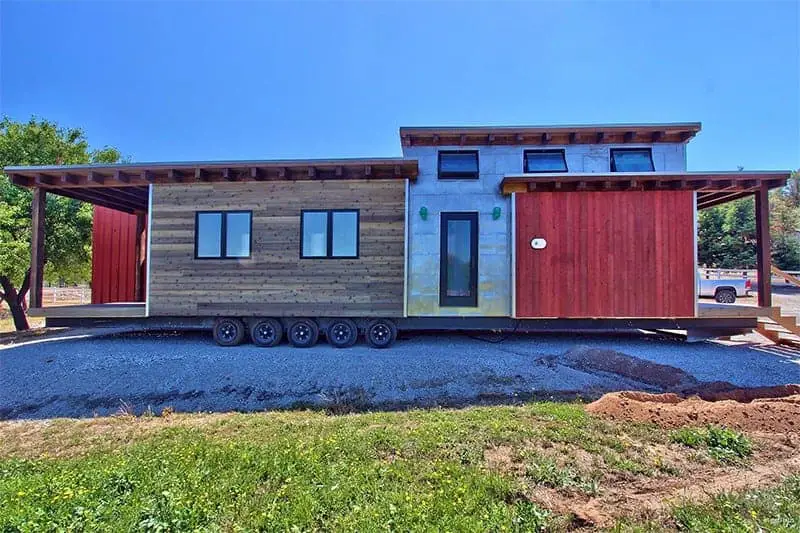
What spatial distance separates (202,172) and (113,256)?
16.9 feet

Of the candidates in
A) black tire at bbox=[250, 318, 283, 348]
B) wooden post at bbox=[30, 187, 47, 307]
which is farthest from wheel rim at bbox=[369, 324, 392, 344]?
wooden post at bbox=[30, 187, 47, 307]

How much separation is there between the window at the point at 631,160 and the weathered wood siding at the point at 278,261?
5.14 m

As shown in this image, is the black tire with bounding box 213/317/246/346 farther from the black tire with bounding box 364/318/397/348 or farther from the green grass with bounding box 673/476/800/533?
the green grass with bounding box 673/476/800/533

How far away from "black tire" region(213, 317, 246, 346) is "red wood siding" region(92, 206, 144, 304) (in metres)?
4.85

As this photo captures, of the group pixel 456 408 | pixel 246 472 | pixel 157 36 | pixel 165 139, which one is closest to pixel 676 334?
pixel 456 408

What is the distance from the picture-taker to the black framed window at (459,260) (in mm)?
8258

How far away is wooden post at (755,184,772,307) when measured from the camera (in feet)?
26.2

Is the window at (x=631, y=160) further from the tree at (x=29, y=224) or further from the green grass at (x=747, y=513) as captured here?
the tree at (x=29, y=224)

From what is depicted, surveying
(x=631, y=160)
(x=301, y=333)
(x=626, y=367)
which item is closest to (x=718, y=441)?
(x=626, y=367)

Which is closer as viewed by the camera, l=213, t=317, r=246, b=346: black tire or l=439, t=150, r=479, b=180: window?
l=213, t=317, r=246, b=346: black tire

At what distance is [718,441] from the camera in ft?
11.5

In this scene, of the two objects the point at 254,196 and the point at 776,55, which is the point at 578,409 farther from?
the point at 776,55

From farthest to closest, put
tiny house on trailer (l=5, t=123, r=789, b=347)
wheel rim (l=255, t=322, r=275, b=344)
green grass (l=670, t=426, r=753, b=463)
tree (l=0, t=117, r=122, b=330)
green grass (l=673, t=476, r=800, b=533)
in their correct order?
tree (l=0, t=117, r=122, b=330) → wheel rim (l=255, t=322, r=275, b=344) → tiny house on trailer (l=5, t=123, r=789, b=347) → green grass (l=670, t=426, r=753, b=463) → green grass (l=673, t=476, r=800, b=533)

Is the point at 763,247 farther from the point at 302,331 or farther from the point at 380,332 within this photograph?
the point at 302,331
